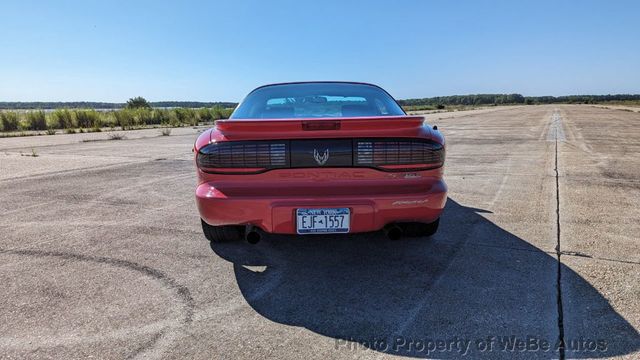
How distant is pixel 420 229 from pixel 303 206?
128 cm

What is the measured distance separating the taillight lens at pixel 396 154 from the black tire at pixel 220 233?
50.1 inches

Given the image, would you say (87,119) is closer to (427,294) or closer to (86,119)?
(86,119)

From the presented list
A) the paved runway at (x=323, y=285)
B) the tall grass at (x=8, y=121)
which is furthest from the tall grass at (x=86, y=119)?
the paved runway at (x=323, y=285)

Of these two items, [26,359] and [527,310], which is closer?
[26,359]

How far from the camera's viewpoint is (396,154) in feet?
9.82

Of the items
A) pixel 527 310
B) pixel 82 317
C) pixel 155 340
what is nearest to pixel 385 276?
pixel 527 310

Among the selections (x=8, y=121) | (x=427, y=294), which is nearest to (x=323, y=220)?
(x=427, y=294)

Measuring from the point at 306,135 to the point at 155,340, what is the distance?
5.07ft

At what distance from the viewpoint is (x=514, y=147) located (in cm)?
1142

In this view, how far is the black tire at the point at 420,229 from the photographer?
3.64 meters

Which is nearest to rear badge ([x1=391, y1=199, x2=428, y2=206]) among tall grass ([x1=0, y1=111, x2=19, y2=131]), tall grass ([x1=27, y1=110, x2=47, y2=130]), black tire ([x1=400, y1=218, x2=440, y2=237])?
black tire ([x1=400, y1=218, x2=440, y2=237])

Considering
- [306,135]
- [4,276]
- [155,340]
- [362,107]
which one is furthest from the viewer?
[362,107]

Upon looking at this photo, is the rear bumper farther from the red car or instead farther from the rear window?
the rear window

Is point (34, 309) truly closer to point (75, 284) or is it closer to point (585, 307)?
point (75, 284)
